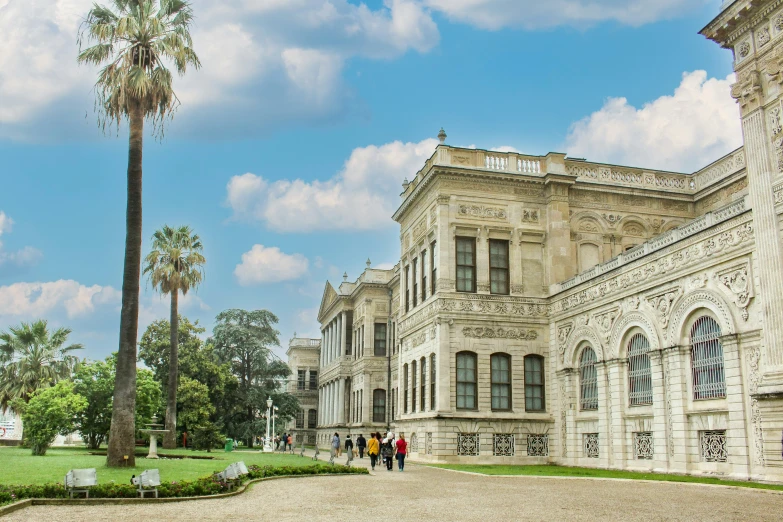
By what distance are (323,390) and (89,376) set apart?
110ft

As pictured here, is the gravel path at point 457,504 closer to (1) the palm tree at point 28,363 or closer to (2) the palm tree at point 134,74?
(2) the palm tree at point 134,74

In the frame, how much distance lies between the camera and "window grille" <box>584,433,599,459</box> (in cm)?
2848

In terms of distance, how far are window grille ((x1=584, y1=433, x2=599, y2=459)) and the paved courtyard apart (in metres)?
8.57

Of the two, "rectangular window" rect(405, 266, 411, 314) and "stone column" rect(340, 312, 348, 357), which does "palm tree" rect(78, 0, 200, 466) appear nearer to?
"rectangular window" rect(405, 266, 411, 314)

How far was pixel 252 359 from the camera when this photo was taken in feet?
198

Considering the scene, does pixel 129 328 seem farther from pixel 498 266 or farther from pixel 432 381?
pixel 498 266

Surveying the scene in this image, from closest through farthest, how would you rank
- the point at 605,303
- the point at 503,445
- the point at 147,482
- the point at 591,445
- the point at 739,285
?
the point at 147,482 → the point at 739,285 → the point at 605,303 → the point at 591,445 → the point at 503,445

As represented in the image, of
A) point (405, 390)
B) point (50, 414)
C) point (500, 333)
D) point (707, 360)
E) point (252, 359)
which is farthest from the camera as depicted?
point (252, 359)

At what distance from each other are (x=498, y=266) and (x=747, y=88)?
14.8 meters

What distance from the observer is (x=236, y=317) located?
204 ft

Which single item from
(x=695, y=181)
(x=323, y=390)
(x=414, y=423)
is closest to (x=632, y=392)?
(x=414, y=423)

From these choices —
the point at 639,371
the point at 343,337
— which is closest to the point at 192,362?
the point at 343,337

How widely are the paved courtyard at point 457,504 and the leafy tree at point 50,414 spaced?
19.1 m

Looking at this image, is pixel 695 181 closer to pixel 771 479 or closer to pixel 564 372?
pixel 564 372
